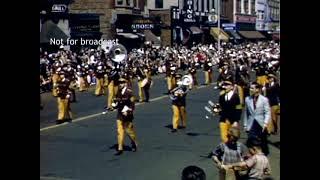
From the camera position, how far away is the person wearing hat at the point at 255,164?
361 inches

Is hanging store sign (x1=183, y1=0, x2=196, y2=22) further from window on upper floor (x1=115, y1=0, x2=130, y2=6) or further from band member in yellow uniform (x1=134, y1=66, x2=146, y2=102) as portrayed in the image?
band member in yellow uniform (x1=134, y1=66, x2=146, y2=102)

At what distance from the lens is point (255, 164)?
920 cm

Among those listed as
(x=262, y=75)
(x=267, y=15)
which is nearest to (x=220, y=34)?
(x=267, y=15)

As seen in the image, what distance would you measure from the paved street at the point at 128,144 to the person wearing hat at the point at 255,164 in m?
2.01

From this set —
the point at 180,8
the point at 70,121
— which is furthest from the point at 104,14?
the point at 70,121

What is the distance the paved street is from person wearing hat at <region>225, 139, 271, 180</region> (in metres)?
2.01

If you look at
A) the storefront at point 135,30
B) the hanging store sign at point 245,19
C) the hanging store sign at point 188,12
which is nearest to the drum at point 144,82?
the storefront at point 135,30

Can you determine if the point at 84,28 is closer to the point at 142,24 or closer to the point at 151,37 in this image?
the point at 151,37

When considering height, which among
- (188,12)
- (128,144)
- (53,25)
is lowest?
(128,144)

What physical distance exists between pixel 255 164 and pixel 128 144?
6.50 meters

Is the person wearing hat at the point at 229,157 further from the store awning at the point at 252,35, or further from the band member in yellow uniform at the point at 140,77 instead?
the store awning at the point at 252,35

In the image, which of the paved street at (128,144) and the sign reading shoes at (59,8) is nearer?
the paved street at (128,144)
